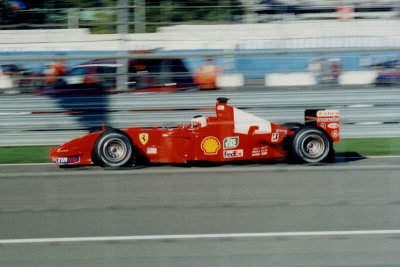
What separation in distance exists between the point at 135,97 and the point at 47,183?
4.24 metres

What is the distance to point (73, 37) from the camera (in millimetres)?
15109

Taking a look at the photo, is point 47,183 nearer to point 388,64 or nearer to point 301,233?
point 301,233

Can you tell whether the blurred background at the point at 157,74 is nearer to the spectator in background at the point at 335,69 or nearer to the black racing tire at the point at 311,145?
the spectator in background at the point at 335,69

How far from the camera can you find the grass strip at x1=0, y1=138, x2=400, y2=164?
10547mm

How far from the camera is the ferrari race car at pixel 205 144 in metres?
9.28

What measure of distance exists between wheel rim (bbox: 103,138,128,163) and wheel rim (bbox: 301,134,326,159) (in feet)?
A: 7.61

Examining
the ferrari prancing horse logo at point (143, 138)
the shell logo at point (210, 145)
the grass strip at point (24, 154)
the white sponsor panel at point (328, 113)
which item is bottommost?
the grass strip at point (24, 154)

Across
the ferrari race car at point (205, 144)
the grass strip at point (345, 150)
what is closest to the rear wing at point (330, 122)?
the ferrari race car at point (205, 144)

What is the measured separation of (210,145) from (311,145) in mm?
1324

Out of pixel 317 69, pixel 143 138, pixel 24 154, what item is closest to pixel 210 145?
pixel 143 138

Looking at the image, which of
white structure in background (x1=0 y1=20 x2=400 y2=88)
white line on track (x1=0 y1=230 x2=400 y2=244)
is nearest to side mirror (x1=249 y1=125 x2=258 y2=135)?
white line on track (x1=0 y1=230 x2=400 y2=244)

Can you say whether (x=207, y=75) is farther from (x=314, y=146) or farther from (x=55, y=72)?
(x=314, y=146)

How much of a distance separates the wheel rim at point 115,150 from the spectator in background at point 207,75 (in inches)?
149

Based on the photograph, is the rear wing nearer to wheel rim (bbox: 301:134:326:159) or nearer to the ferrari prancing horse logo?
wheel rim (bbox: 301:134:326:159)
